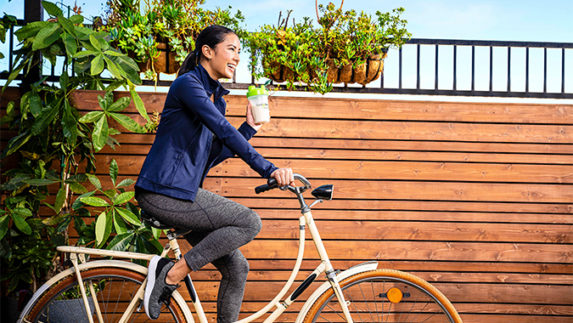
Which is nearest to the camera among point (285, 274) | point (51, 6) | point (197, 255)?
point (197, 255)

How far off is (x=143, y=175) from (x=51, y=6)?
150 cm

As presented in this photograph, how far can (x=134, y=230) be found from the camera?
2.63 m

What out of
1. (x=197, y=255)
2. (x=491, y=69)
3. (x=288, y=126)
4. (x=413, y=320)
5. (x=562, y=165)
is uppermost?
(x=491, y=69)

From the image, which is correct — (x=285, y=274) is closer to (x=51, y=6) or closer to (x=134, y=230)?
(x=134, y=230)

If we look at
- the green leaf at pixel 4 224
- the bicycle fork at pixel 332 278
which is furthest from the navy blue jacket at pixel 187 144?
the green leaf at pixel 4 224

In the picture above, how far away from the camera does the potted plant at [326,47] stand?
3.11 meters

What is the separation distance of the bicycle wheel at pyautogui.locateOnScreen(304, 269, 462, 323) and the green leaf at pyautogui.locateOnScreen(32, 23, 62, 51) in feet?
6.89

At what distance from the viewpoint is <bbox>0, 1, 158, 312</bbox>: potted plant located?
2.56m

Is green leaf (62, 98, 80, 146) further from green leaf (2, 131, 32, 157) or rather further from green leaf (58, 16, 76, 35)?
green leaf (58, 16, 76, 35)

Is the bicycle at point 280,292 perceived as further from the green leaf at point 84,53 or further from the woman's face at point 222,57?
the green leaf at point 84,53

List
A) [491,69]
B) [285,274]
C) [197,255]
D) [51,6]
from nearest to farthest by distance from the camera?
[197,255]
[51,6]
[285,274]
[491,69]

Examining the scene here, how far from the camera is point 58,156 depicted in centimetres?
288

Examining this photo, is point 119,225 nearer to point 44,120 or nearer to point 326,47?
point 44,120

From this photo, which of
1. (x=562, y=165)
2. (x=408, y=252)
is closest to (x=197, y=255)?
(x=408, y=252)
